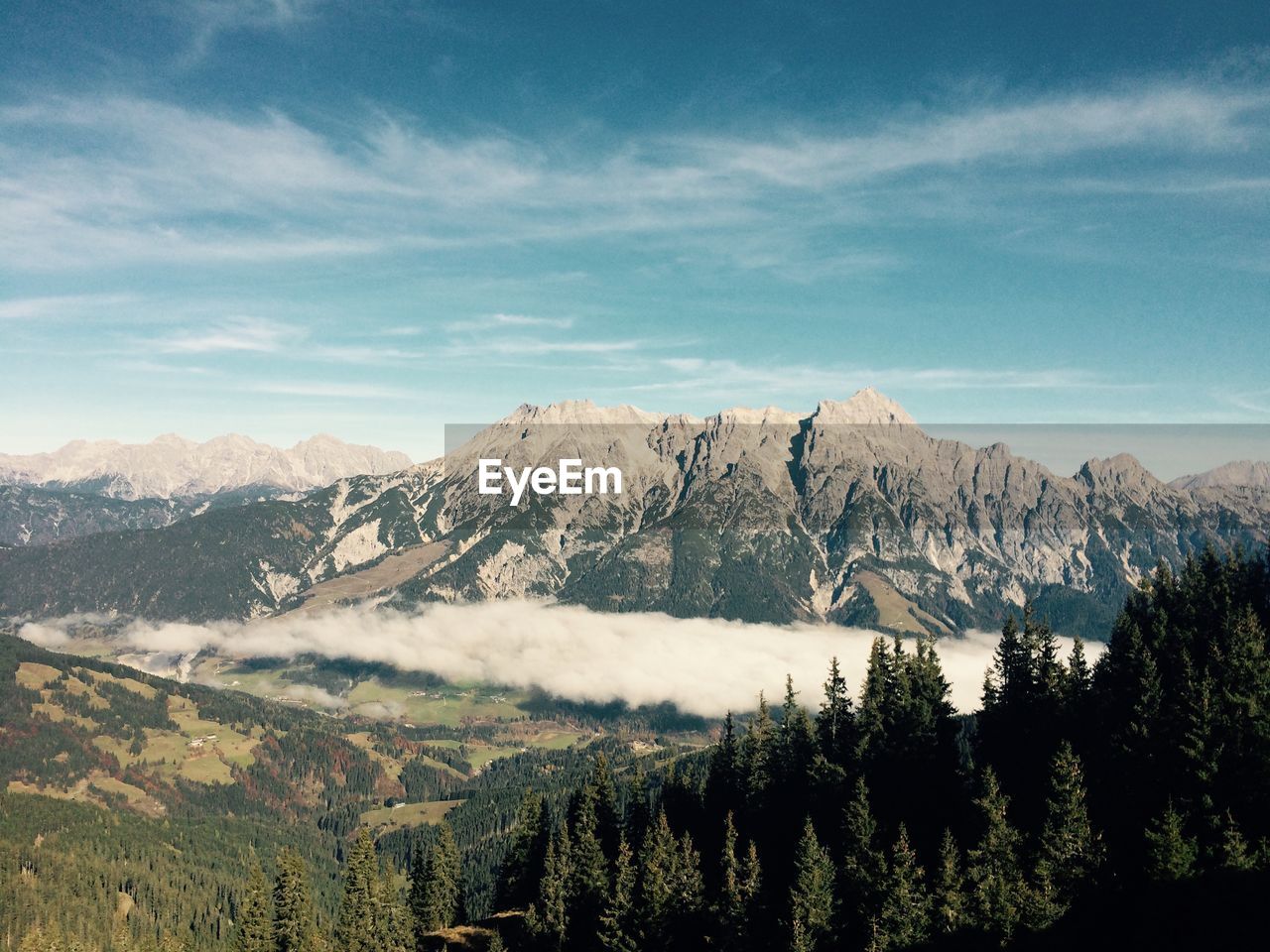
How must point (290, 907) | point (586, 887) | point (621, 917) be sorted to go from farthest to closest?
point (290, 907) < point (586, 887) < point (621, 917)

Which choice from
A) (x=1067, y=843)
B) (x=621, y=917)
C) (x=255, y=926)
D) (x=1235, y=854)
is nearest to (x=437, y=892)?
(x=255, y=926)

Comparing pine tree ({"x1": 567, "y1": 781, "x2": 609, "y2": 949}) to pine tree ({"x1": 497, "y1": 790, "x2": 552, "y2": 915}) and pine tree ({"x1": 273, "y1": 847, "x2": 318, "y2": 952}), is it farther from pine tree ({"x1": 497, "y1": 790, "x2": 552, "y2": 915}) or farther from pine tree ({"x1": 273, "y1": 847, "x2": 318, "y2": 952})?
pine tree ({"x1": 273, "y1": 847, "x2": 318, "y2": 952})

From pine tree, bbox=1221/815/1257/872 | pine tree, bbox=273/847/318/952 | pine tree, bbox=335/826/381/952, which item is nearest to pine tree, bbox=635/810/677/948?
pine tree, bbox=335/826/381/952

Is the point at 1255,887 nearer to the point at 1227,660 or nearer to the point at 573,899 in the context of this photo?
the point at 1227,660

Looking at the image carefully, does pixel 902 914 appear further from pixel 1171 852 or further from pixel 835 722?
pixel 835 722

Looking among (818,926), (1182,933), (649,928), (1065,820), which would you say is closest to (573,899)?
(649,928)

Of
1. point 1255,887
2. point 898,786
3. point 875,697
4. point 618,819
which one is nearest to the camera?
point 1255,887
